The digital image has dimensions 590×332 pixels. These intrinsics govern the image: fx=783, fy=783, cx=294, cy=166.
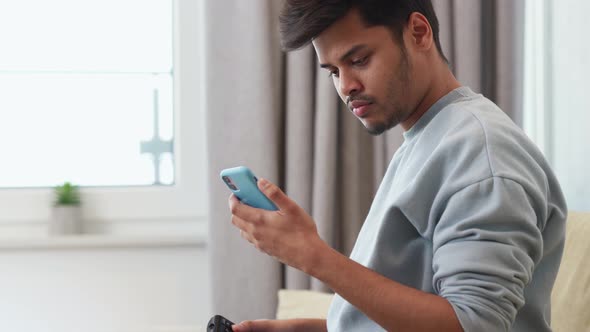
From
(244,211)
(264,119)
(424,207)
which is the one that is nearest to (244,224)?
(244,211)

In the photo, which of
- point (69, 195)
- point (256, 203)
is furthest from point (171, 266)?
point (256, 203)

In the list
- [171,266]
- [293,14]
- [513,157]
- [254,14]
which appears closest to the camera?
[513,157]

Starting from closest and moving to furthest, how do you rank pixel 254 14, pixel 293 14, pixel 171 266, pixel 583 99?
pixel 293 14 → pixel 583 99 → pixel 254 14 → pixel 171 266

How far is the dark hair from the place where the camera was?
105 cm

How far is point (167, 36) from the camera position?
252cm

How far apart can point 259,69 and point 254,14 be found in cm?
16

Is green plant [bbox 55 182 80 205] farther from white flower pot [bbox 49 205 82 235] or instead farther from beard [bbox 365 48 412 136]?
beard [bbox 365 48 412 136]

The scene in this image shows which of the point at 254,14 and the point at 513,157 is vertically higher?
the point at 254,14

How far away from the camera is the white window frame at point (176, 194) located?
2420 millimetres

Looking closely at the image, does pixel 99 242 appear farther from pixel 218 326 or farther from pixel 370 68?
pixel 370 68

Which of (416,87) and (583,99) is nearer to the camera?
(416,87)

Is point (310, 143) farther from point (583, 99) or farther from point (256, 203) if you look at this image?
point (256, 203)

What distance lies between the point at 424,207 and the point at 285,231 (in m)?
0.18

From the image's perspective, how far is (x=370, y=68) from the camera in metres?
1.07
